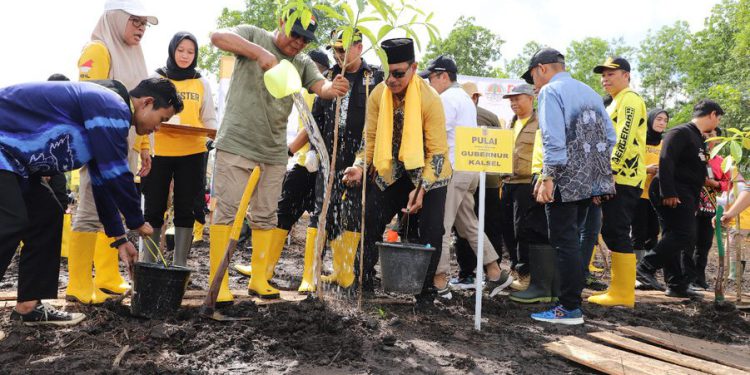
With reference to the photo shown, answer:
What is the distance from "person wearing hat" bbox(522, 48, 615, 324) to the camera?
12.5ft

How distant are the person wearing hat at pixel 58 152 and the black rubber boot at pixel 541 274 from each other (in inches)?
121

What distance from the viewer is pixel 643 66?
4072cm

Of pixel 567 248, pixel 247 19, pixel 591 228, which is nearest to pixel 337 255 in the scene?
pixel 567 248

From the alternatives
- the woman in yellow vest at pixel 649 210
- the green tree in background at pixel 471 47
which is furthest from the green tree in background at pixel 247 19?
the woman in yellow vest at pixel 649 210

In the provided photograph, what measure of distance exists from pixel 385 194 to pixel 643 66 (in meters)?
42.6

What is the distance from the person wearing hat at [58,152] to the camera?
2.65m

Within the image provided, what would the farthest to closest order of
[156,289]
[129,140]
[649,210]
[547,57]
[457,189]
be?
[649,210], [457,189], [547,57], [129,140], [156,289]

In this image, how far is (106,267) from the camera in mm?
3891

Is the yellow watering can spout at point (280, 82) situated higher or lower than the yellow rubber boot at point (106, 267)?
higher

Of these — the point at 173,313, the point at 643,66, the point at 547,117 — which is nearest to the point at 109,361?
the point at 173,313

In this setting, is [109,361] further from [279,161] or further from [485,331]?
[485,331]

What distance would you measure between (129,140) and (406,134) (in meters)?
1.94

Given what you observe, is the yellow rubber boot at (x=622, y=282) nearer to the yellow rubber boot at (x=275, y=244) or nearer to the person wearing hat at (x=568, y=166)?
the person wearing hat at (x=568, y=166)

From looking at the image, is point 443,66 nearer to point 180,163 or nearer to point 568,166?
point 568,166
